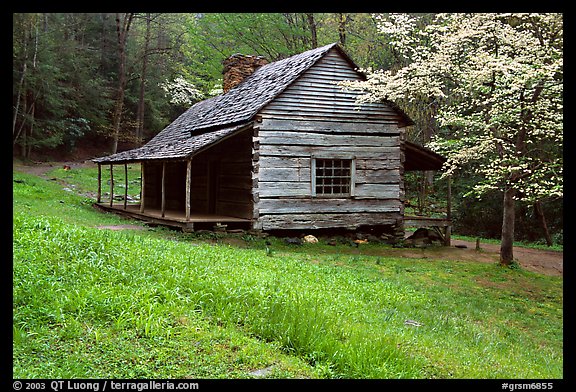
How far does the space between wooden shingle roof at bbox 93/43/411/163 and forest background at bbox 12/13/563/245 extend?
7793 millimetres

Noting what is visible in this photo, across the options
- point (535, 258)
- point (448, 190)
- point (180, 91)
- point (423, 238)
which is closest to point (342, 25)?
point (448, 190)

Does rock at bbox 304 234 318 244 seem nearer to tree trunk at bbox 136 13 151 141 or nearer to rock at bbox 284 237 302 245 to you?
rock at bbox 284 237 302 245

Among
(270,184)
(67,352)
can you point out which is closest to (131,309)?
(67,352)

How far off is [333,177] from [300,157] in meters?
1.48

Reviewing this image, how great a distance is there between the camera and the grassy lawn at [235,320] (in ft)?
17.3

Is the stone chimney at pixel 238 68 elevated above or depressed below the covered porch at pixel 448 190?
above

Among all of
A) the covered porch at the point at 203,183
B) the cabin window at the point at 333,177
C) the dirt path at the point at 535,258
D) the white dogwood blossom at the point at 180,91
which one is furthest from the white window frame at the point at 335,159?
Answer: the white dogwood blossom at the point at 180,91

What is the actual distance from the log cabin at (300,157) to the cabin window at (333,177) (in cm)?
4

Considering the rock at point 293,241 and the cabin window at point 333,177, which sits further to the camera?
the cabin window at point 333,177

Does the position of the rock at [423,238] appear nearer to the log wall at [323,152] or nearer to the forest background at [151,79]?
the log wall at [323,152]

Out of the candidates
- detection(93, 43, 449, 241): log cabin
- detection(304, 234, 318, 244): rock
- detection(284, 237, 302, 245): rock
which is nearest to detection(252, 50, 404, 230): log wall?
detection(93, 43, 449, 241): log cabin

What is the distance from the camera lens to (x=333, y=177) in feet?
59.4
